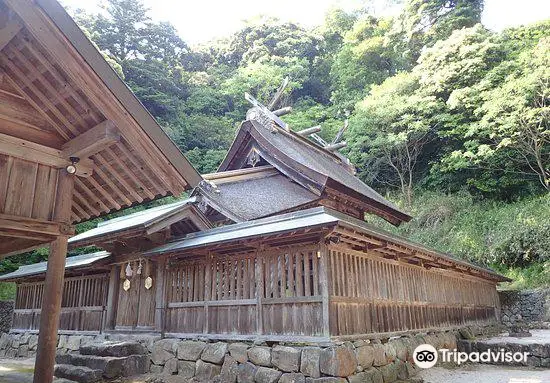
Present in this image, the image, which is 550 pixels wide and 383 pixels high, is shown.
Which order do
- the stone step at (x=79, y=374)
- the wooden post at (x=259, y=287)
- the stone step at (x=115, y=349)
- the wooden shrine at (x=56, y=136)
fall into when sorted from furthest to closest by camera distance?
the stone step at (x=115, y=349)
the wooden post at (x=259, y=287)
the stone step at (x=79, y=374)
the wooden shrine at (x=56, y=136)

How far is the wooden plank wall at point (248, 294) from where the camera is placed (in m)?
7.68

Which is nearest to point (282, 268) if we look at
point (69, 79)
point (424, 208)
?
point (69, 79)

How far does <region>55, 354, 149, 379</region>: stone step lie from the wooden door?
1073mm

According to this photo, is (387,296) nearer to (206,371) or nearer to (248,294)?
(248,294)

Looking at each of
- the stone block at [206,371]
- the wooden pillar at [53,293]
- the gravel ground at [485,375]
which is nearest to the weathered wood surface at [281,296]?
the stone block at [206,371]

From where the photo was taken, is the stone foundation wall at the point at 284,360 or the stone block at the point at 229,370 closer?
the stone foundation wall at the point at 284,360

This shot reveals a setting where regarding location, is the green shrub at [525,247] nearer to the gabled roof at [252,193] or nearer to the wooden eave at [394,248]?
the wooden eave at [394,248]

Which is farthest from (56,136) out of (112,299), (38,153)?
(112,299)

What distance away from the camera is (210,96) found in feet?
115

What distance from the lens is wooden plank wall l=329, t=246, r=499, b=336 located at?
25.4 feet

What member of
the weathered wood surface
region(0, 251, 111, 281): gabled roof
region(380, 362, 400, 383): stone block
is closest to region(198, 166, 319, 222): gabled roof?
the weathered wood surface

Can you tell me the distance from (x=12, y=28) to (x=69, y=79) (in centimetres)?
69

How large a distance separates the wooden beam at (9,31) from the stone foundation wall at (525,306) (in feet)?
66.3

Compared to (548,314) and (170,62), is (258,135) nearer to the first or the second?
(548,314)
